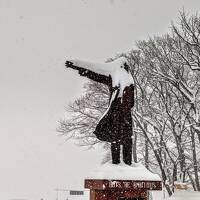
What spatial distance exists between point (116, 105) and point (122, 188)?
1777 mm

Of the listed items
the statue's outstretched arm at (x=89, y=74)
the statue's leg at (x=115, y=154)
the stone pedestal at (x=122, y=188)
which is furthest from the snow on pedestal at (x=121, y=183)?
the statue's outstretched arm at (x=89, y=74)

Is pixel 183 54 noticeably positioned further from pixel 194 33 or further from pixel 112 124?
pixel 112 124

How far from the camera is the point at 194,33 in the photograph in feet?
62.0

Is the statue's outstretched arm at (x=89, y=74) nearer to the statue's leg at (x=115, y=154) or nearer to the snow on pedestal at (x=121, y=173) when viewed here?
the statue's leg at (x=115, y=154)

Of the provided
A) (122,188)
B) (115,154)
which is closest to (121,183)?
(122,188)

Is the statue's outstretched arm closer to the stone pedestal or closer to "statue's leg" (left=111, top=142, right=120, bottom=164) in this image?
"statue's leg" (left=111, top=142, right=120, bottom=164)

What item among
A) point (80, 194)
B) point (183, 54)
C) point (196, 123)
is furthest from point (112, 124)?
point (80, 194)

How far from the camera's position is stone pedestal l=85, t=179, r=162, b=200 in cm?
809

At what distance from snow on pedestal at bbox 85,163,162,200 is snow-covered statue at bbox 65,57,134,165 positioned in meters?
0.44

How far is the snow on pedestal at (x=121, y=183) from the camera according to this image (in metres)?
8.11

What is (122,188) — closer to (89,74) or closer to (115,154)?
(115,154)

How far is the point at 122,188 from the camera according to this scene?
26.8 feet

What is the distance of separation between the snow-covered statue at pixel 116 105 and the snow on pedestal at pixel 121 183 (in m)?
0.44

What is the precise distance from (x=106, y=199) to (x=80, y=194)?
18.7 meters
